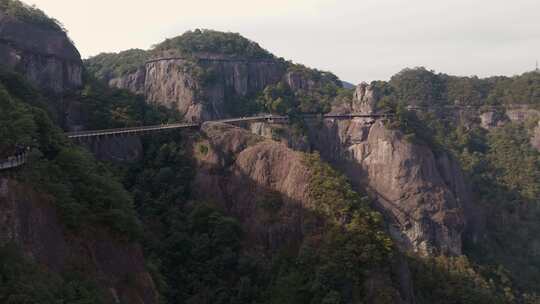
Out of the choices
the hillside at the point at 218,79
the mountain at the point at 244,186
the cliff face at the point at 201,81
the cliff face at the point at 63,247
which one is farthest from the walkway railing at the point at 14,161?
the hillside at the point at 218,79

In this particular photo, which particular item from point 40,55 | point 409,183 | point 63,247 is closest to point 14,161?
point 63,247

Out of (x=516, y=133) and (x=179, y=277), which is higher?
(x=516, y=133)

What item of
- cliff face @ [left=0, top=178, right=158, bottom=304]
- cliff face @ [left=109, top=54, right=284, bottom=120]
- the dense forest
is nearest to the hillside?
cliff face @ [left=109, top=54, right=284, bottom=120]

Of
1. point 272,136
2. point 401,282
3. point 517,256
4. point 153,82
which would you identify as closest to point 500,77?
point 517,256

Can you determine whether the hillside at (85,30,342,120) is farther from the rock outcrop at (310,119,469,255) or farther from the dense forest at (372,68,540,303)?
the dense forest at (372,68,540,303)

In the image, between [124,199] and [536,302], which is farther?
[536,302]

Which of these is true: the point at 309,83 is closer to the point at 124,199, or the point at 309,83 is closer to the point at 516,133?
the point at 516,133
